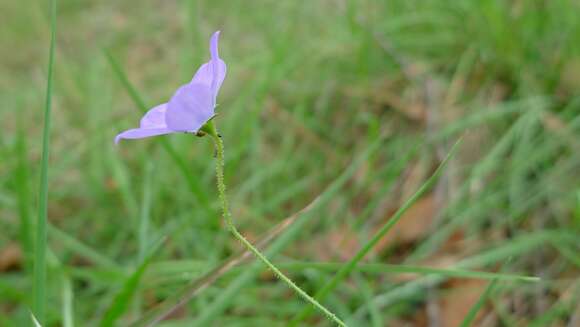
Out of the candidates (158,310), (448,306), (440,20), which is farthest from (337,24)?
(158,310)

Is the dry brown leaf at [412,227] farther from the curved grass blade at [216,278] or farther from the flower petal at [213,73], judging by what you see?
the flower petal at [213,73]

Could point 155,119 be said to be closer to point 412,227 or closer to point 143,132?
point 143,132

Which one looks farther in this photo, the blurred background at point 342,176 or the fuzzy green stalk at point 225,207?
the blurred background at point 342,176

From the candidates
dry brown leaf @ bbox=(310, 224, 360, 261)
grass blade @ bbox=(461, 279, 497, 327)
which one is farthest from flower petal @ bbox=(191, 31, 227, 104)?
dry brown leaf @ bbox=(310, 224, 360, 261)

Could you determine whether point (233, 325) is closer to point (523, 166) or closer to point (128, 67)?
point (523, 166)

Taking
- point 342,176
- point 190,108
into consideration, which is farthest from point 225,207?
point 342,176

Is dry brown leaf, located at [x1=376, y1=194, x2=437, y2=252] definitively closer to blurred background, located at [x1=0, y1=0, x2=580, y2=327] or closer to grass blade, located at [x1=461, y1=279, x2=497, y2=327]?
blurred background, located at [x1=0, y1=0, x2=580, y2=327]

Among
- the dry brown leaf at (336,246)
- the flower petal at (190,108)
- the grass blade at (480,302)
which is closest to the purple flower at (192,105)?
the flower petal at (190,108)
